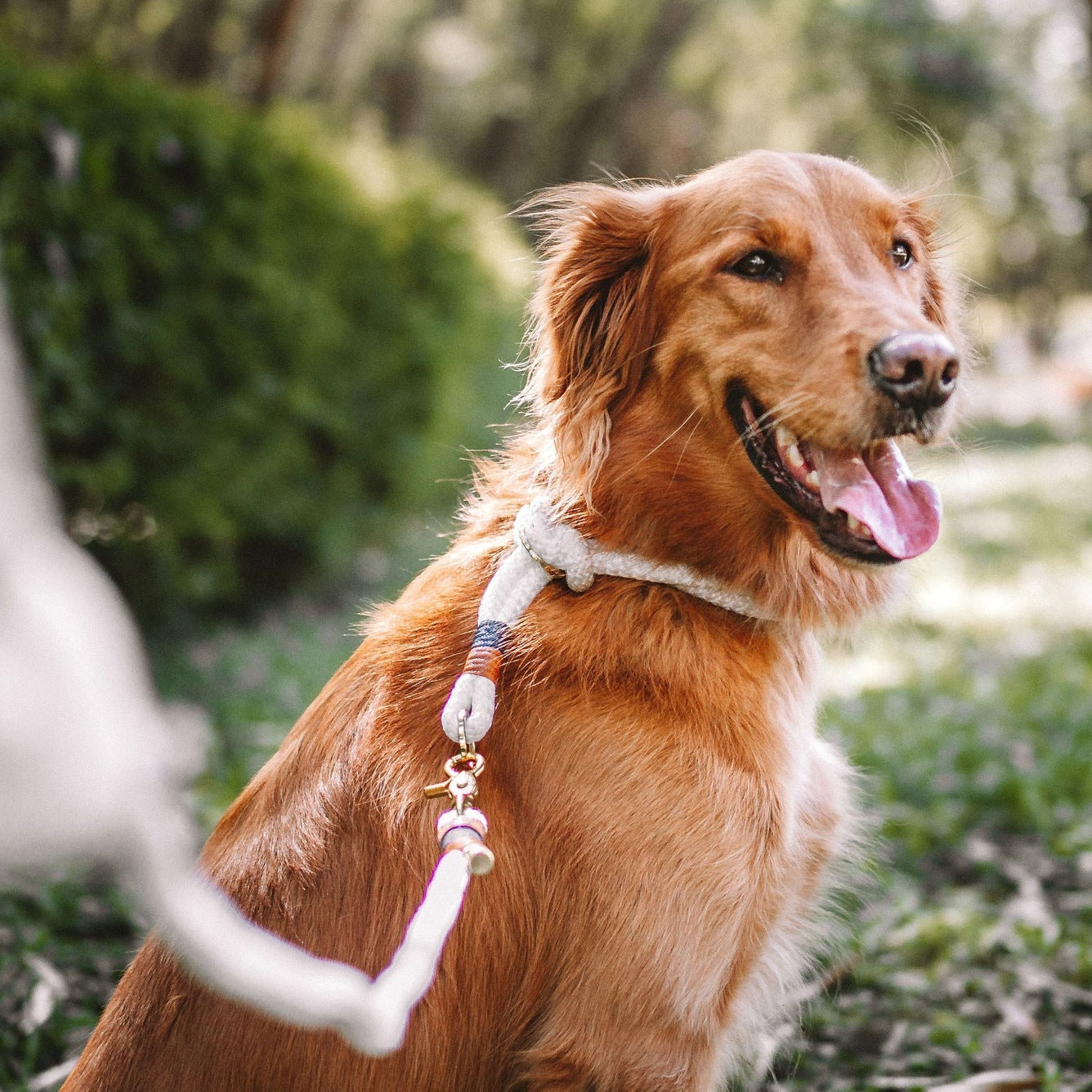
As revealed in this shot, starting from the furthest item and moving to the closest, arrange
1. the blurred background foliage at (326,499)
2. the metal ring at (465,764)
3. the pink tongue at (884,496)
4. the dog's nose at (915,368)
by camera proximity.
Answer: the blurred background foliage at (326,499)
the pink tongue at (884,496)
the dog's nose at (915,368)
the metal ring at (465,764)

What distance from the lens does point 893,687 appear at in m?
5.91

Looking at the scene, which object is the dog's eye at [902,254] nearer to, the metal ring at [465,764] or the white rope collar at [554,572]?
the white rope collar at [554,572]

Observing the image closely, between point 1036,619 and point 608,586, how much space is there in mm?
5699

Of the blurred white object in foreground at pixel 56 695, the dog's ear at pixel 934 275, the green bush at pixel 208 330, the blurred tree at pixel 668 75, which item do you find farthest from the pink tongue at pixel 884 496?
the blurred tree at pixel 668 75

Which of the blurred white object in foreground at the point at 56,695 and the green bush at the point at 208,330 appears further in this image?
the green bush at the point at 208,330

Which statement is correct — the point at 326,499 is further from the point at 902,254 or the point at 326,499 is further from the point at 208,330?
the point at 902,254

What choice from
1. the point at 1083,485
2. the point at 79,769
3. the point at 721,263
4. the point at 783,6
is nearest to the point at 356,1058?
the point at 79,769

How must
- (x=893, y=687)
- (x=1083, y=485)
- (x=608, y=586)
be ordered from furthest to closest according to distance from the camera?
1. (x=1083, y=485)
2. (x=893, y=687)
3. (x=608, y=586)

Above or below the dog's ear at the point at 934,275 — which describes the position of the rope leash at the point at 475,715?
below

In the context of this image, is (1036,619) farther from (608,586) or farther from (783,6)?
(783,6)

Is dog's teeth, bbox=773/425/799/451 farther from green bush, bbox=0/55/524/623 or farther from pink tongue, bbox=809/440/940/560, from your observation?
green bush, bbox=0/55/524/623

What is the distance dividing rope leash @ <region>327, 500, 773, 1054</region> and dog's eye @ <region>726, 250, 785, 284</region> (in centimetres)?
69

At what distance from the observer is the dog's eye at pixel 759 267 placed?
2.44m

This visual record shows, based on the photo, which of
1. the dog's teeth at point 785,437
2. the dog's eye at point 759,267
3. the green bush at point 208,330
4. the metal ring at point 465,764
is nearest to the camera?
the metal ring at point 465,764
